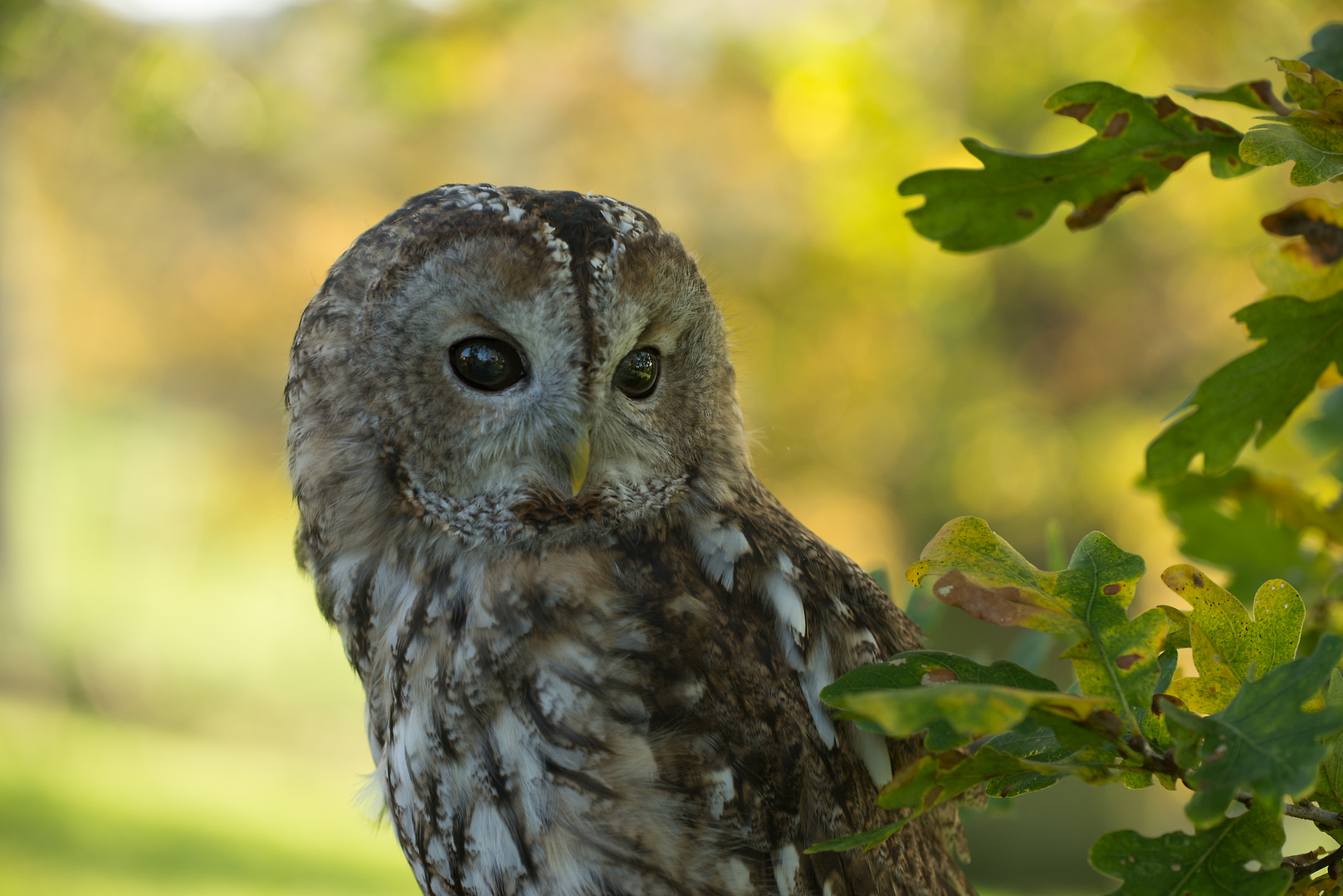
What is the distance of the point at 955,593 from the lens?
641mm

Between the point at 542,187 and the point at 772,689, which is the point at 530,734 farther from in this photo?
the point at 542,187

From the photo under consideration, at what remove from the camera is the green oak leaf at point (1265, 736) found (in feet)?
A: 1.71

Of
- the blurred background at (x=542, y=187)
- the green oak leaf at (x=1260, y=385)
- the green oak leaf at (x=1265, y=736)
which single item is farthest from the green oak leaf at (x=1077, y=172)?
the blurred background at (x=542, y=187)

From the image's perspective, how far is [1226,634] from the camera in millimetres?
685

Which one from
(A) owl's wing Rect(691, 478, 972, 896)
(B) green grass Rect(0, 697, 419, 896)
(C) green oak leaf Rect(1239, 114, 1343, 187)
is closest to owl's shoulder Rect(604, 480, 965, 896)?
(A) owl's wing Rect(691, 478, 972, 896)

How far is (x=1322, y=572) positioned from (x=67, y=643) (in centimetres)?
1062

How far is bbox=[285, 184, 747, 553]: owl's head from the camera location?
3.67 feet

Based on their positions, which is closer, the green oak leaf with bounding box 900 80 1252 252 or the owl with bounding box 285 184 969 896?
the green oak leaf with bounding box 900 80 1252 252

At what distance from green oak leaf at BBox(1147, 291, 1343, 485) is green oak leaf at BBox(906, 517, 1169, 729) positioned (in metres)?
0.23

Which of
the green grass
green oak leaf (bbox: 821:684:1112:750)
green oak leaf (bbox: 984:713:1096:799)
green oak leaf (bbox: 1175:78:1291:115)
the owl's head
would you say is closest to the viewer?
green oak leaf (bbox: 821:684:1112:750)

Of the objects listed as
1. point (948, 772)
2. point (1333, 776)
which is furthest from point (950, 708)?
point (1333, 776)

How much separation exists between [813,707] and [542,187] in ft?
19.1

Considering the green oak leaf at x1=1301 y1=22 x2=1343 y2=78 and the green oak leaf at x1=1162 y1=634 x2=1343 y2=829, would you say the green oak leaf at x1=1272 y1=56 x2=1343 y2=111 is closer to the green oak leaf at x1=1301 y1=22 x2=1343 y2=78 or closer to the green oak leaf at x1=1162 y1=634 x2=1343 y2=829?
the green oak leaf at x1=1301 y1=22 x2=1343 y2=78

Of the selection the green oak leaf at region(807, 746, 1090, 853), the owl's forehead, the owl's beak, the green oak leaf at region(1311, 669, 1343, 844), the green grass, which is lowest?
the green oak leaf at region(1311, 669, 1343, 844)
